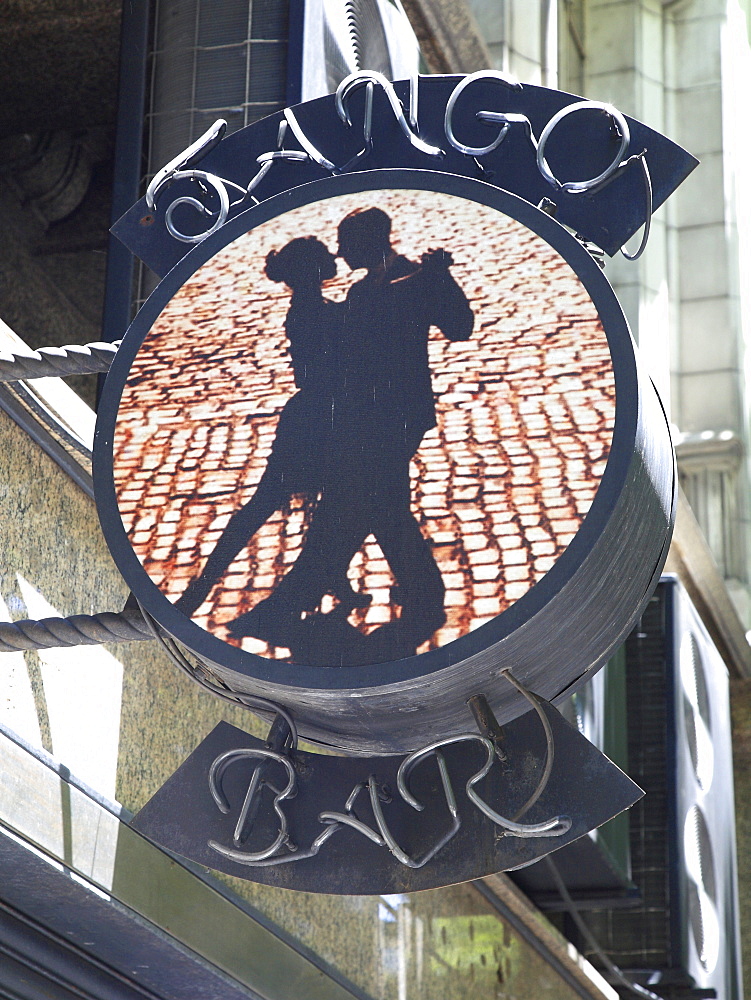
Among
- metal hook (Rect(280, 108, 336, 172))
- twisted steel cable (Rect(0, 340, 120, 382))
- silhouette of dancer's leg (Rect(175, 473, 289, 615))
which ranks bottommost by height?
silhouette of dancer's leg (Rect(175, 473, 289, 615))

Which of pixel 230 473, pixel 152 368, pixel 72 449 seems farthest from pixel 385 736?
pixel 72 449

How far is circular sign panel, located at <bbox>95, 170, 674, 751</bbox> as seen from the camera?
232 cm

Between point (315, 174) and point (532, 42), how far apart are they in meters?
5.66

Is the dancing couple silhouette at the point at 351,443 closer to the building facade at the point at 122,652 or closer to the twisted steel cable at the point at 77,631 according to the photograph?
the twisted steel cable at the point at 77,631

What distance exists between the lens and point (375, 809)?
247 centimetres

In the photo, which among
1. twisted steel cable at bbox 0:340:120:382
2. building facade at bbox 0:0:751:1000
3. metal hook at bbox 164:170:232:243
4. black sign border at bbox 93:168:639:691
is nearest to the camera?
black sign border at bbox 93:168:639:691

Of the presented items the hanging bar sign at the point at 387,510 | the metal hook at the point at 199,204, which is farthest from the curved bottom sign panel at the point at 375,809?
the metal hook at the point at 199,204

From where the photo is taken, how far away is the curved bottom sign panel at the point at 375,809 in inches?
94.2

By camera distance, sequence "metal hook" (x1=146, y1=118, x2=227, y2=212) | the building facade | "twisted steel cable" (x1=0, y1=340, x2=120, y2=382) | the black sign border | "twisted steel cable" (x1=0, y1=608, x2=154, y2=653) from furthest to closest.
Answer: the building facade → "metal hook" (x1=146, y1=118, x2=227, y2=212) → "twisted steel cable" (x1=0, y1=340, x2=120, y2=382) → "twisted steel cable" (x1=0, y1=608, x2=154, y2=653) → the black sign border

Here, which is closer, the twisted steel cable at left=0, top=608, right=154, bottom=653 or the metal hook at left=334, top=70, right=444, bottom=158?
the twisted steel cable at left=0, top=608, right=154, bottom=653

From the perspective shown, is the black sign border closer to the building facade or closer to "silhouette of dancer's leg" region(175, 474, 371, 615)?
"silhouette of dancer's leg" region(175, 474, 371, 615)

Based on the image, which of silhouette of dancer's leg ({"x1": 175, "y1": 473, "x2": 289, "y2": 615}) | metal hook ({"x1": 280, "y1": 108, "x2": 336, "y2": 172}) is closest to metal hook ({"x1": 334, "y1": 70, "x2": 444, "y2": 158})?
metal hook ({"x1": 280, "y1": 108, "x2": 336, "y2": 172})

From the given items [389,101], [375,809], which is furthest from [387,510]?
[389,101]

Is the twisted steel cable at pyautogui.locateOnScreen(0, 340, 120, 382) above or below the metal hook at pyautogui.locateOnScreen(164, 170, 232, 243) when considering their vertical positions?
below
